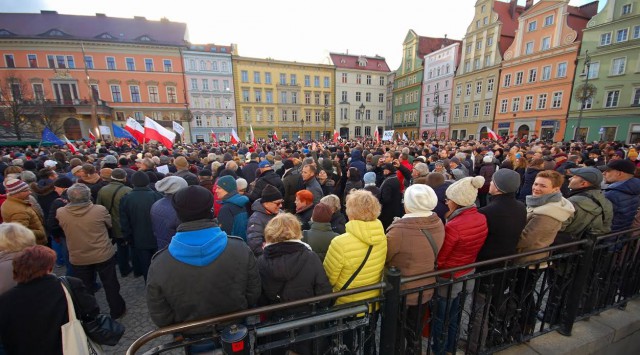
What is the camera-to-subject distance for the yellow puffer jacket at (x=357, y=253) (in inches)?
87.1

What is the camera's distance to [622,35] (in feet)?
71.3

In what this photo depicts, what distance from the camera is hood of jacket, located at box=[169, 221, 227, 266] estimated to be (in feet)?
5.85

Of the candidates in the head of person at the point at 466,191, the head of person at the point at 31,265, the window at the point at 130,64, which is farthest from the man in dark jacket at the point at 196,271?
the window at the point at 130,64

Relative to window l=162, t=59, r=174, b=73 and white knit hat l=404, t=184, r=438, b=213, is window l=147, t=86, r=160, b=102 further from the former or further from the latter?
white knit hat l=404, t=184, r=438, b=213

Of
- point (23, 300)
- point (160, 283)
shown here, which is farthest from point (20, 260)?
point (160, 283)

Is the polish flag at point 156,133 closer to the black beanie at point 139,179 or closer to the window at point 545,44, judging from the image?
the black beanie at point 139,179

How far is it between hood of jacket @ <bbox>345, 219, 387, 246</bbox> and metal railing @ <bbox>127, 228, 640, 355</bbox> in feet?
1.17

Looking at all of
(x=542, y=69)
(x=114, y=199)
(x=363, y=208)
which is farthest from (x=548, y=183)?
(x=542, y=69)

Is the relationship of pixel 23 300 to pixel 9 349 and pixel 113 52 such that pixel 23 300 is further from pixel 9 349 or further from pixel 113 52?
pixel 113 52

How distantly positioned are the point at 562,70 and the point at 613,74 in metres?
3.77

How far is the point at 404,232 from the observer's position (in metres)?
2.35

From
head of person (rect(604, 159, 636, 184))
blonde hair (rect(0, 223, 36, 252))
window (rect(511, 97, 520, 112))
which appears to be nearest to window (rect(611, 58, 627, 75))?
window (rect(511, 97, 520, 112))

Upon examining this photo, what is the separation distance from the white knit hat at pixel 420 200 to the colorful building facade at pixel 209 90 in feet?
135

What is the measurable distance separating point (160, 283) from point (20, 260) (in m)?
0.94
